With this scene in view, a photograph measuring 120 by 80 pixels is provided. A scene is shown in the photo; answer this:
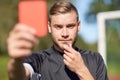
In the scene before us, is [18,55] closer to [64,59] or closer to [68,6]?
[64,59]

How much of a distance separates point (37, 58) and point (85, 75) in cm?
27

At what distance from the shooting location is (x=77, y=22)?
2.38 metres

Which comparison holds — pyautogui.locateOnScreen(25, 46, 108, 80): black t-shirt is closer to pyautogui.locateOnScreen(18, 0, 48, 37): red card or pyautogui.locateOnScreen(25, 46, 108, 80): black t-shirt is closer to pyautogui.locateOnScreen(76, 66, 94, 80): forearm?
pyautogui.locateOnScreen(76, 66, 94, 80): forearm

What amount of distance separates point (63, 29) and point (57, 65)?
0.21 metres

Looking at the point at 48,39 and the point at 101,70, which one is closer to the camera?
the point at 101,70

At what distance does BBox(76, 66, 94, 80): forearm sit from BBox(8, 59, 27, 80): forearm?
508mm

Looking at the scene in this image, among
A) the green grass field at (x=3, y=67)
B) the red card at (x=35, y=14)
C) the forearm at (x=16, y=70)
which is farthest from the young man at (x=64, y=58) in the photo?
the green grass field at (x=3, y=67)

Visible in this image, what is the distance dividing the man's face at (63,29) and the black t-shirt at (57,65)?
0.28ft

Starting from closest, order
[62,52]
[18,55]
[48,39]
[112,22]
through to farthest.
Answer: [18,55] < [62,52] < [112,22] < [48,39]

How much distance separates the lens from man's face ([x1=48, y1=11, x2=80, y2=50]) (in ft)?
7.32

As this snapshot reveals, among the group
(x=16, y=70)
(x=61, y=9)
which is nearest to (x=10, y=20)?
(x=61, y=9)

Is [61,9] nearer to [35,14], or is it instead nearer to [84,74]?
[84,74]

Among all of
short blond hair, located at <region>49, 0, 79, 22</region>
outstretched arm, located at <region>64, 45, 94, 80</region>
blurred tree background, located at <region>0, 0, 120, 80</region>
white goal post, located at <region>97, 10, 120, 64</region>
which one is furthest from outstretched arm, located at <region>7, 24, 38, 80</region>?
blurred tree background, located at <region>0, 0, 120, 80</region>

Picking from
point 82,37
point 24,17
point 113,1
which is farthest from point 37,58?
point 82,37
